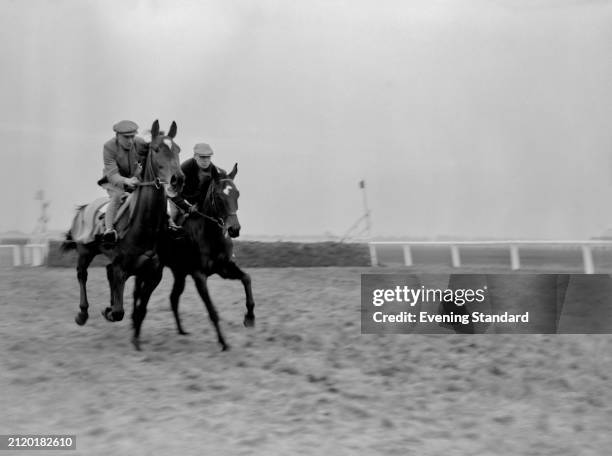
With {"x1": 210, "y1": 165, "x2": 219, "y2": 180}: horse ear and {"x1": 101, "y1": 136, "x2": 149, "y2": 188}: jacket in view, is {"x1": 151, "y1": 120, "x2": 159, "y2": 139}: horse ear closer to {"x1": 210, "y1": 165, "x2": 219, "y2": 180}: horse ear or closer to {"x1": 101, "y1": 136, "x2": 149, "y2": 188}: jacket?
{"x1": 101, "y1": 136, "x2": 149, "y2": 188}: jacket

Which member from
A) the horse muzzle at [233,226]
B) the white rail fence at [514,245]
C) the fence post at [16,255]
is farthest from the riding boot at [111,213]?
the fence post at [16,255]

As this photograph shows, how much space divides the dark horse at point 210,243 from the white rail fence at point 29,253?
8.06m

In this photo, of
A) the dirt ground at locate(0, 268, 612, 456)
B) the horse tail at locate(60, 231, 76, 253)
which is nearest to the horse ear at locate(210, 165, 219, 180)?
the dirt ground at locate(0, 268, 612, 456)

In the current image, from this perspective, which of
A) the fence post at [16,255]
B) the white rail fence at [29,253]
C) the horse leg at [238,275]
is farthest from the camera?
the fence post at [16,255]

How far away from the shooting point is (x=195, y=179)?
918cm

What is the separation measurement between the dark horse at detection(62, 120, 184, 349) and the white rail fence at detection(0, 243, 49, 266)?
8.11 metres

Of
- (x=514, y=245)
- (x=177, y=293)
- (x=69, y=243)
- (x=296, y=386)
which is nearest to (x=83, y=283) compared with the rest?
(x=69, y=243)

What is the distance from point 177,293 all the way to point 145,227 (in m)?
1.24

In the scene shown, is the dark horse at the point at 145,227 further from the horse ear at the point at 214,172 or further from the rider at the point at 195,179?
the horse ear at the point at 214,172

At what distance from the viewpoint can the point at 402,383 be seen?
8109 millimetres

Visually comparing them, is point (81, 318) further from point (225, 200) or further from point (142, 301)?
point (225, 200)

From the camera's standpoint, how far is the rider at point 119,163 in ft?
28.9

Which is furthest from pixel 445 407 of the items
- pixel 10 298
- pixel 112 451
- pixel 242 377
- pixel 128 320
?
pixel 10 298

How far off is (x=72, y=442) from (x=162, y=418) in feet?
3.09
